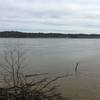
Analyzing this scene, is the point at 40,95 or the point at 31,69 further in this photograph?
the point at 31,69

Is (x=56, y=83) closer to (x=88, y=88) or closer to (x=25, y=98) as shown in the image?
Result: (x=88, y=88)

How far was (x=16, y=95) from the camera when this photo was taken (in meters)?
8.05

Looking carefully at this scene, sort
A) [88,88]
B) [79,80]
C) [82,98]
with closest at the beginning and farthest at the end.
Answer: [82,98] → [88,88] → [79,80]

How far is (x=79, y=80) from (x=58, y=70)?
11.6 feet

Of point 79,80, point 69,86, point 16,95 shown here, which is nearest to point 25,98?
point 16,95

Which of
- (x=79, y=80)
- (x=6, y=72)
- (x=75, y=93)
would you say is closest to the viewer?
(x=75, y=93)

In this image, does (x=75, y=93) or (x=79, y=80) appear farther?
(x=79, y=80)

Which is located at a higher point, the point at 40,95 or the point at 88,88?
the point at 40,95

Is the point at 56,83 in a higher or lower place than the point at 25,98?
lower

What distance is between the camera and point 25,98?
7.87m

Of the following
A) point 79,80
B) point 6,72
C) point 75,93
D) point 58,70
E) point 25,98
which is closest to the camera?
point 25,98

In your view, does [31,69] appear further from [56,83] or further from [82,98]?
[82,98]

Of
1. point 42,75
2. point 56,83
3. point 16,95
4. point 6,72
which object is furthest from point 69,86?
point 16,95

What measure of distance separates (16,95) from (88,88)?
19.5 feet
